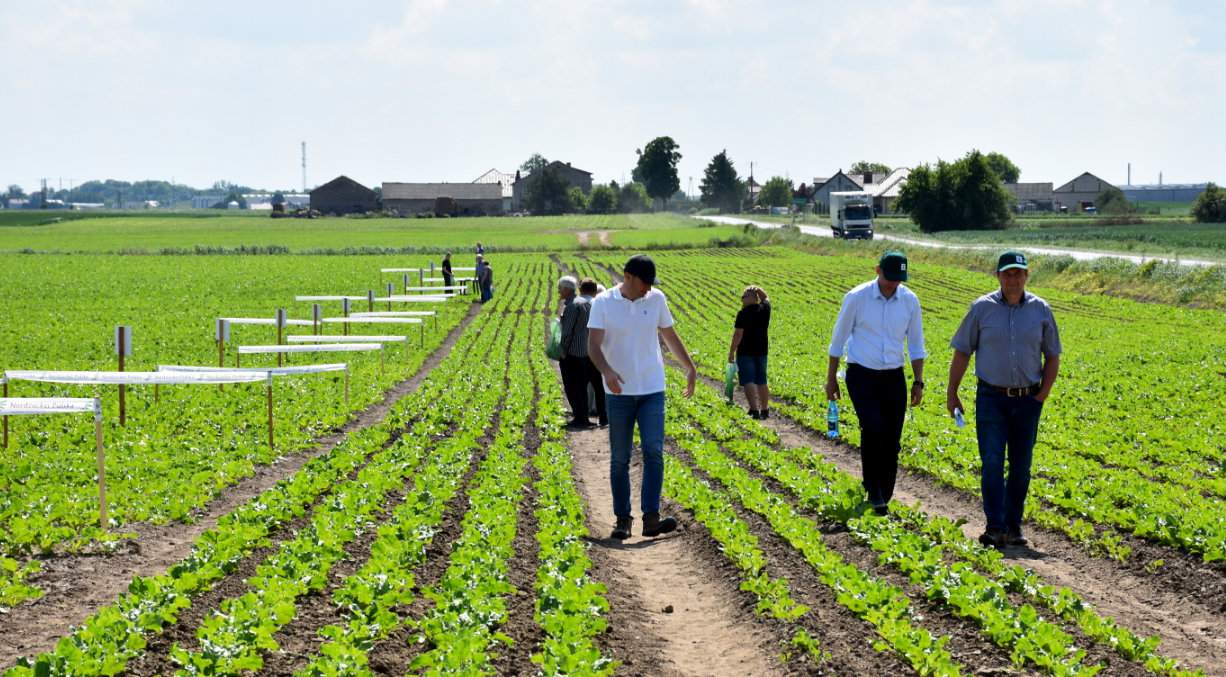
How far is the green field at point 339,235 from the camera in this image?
292 feet

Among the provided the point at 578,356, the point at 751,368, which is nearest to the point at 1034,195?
the point at 751,368

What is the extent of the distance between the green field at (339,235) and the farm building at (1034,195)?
61888mm

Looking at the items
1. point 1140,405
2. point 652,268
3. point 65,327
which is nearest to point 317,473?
point 652,268

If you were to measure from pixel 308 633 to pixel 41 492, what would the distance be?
5.35m

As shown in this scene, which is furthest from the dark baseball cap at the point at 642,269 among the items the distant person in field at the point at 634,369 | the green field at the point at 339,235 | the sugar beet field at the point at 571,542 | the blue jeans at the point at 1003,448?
the green field at the point at 339,235

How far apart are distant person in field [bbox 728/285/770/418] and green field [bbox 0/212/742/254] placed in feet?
226

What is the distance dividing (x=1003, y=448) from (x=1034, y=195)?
186m

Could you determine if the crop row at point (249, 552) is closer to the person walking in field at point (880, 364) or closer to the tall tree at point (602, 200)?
the person walking in field at point (880, 364)

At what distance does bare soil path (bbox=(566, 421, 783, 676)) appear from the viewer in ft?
23.7

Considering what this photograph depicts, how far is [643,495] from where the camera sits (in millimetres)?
10391

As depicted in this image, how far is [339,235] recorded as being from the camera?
107312mm

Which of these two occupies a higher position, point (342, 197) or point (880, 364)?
point (342, 197)

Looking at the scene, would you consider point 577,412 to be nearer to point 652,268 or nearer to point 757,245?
point 652,268

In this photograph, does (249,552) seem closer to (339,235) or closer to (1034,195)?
(339,235)
